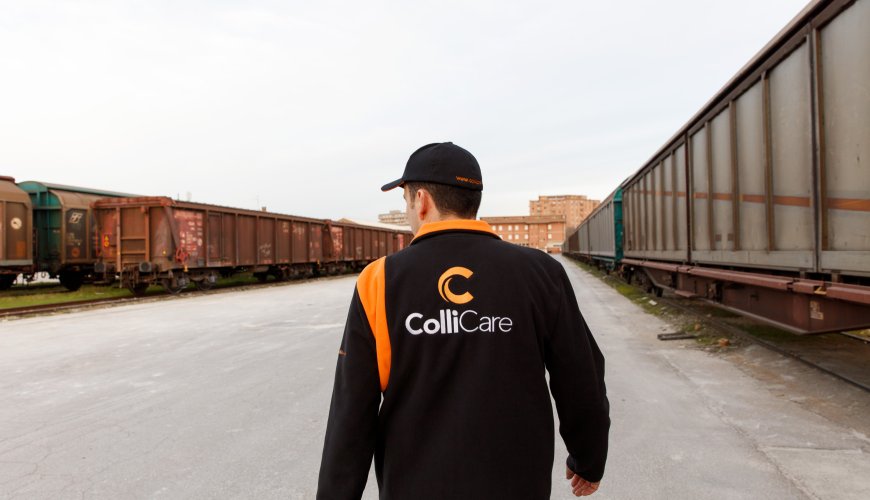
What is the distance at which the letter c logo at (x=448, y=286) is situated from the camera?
1424 millimetres

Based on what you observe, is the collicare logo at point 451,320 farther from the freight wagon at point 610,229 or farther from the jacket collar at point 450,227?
the freight wagon at point 610,229

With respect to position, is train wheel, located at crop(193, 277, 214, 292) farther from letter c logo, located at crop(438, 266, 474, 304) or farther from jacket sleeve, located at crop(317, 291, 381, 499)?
letter c logo, located at crop(438, 266, 474, 304)

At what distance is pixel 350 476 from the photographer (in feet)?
4.75

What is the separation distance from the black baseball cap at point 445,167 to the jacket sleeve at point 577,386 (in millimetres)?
403

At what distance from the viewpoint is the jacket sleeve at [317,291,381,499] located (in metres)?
1.45

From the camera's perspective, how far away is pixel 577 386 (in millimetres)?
1556

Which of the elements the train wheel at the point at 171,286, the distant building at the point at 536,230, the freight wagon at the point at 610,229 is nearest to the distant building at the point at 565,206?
the distant building at the point at 536,230

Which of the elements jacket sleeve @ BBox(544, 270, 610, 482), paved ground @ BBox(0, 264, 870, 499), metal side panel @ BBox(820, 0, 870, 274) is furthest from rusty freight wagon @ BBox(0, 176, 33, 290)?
metal side panel @ BBox(820, 0, 870, 274)

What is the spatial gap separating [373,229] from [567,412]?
3392 cm

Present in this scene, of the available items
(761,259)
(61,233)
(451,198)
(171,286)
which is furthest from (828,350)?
(61,233)

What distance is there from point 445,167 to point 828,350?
7.26 meters

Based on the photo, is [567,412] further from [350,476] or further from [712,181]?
[712,181]

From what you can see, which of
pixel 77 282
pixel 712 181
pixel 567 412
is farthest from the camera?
pixel 77 282

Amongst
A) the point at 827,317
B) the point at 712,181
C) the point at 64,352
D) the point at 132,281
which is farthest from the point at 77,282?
the point at 827,317
